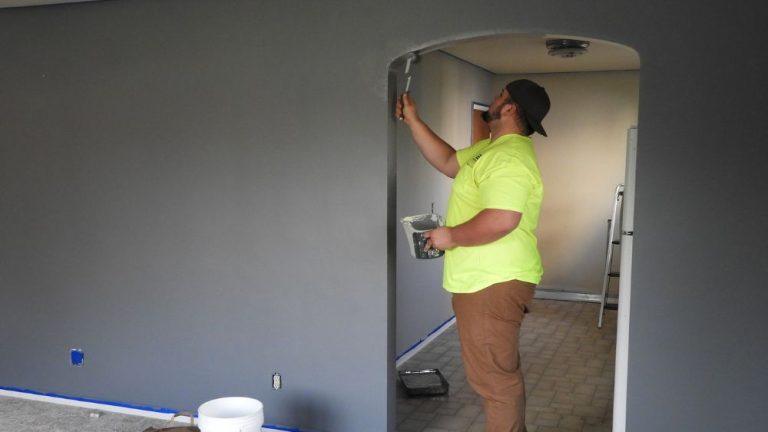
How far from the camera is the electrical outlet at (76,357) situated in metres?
4.13

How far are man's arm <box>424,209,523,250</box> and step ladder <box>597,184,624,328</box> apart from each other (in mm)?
3659

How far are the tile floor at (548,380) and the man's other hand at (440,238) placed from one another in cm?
138

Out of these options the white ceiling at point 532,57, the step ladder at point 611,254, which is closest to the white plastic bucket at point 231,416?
the white ceiling at point 532,57

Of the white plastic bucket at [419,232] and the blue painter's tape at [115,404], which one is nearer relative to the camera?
the white plastic bucket at [419,232]

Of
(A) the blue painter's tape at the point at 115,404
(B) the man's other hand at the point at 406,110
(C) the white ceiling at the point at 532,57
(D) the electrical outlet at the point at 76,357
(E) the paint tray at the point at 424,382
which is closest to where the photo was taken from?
(B) the man's other hand at the point at 406,110

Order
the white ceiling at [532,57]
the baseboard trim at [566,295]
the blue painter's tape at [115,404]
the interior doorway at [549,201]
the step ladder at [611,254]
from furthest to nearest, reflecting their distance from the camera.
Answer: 1. the baseboard trim at [566,295]
2. the step ladder at [611,254]
3. the white ceiling at [532,57]
4. the interior doorway at [549,201]
5. the blue painter's tape at [115,404]

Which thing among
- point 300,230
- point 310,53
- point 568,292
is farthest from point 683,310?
point 568,292

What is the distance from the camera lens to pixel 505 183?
112 inches

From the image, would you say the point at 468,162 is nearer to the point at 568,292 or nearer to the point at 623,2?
the point at 623,2

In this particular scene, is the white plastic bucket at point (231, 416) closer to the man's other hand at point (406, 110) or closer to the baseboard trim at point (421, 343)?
the man's other hand at point (406, 110)

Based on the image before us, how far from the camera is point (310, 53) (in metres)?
3.53

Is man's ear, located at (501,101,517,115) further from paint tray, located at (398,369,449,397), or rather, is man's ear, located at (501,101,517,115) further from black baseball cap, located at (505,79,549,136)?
paint tray, located at (398,369,449,397)

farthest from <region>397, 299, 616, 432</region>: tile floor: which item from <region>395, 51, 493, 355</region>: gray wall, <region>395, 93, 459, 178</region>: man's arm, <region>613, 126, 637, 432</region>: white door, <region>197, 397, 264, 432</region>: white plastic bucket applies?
<region>395, 93, 459, 178</region>: man's arm

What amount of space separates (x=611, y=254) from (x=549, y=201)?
3.13ft
